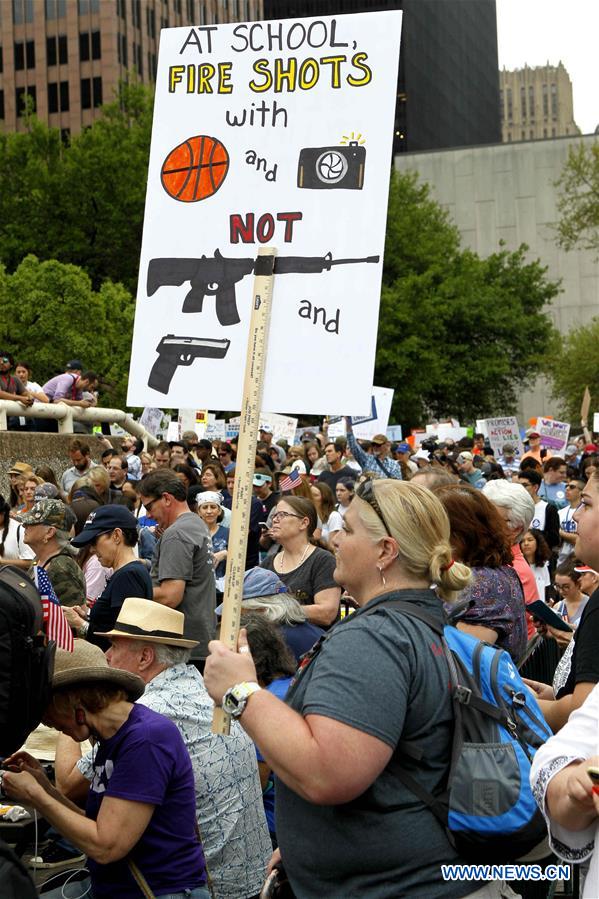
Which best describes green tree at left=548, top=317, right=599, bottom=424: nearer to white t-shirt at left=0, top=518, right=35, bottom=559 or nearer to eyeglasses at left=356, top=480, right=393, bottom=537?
white t-shirt at left=0, top=518, right=35, bottom=559

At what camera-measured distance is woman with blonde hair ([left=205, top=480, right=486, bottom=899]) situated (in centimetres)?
253

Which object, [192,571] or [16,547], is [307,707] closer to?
[192,571]

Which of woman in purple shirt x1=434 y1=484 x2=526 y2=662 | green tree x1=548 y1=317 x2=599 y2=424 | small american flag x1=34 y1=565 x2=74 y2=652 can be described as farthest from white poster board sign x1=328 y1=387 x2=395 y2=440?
green tree x1=548 y1=317 x2=599 y2=424

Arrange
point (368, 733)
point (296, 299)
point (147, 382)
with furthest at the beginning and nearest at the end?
point (147, 382) < point (296, 299) < point (368, 733)

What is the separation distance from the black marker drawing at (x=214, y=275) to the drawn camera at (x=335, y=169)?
0.83 ft

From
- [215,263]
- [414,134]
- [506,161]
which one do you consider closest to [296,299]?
[215,263]

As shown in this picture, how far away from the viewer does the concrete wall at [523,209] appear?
70438mm

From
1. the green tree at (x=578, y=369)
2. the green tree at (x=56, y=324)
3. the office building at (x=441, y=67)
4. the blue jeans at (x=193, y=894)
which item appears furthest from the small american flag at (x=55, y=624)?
the office building at (x=441, y=67)

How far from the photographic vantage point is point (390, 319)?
4556 centimetres

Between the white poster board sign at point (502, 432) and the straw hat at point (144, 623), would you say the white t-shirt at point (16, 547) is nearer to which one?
the straw hat at point (144, 623)

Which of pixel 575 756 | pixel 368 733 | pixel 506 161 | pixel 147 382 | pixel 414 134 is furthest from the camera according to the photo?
pixel 414 134

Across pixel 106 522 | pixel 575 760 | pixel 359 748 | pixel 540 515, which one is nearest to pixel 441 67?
pixel 540 515

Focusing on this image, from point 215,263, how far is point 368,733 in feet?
6.51

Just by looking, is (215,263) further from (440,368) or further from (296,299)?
(440,368)
